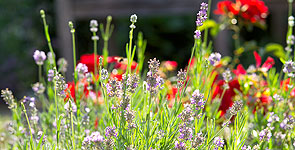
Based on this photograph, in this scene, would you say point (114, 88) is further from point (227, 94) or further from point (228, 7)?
point (228, 7)

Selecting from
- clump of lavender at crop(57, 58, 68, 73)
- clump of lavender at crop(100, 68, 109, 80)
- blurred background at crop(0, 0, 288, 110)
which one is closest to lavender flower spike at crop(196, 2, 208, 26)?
clump of lavender at crop(100, 68, 109, 80)

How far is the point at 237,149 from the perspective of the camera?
0.85 metres

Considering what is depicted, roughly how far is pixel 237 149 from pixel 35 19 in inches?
200

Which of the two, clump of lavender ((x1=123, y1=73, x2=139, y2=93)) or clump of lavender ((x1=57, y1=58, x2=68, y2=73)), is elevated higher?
clump of lavender ((x1=57, y1=58, x2=68, y2=73))

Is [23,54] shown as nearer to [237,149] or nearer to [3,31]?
[3,31]

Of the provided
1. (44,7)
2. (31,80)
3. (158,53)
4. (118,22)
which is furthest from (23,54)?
(158,53)

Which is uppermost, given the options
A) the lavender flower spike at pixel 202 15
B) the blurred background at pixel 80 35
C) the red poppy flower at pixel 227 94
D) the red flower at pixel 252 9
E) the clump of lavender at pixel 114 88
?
the blurred background at pixel 80 35

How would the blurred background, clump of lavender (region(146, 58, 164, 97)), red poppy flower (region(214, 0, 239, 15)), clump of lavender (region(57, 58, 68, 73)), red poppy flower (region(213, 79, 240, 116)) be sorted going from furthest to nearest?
the blurred background < red poppy flower (region(214, 0, 239, 15)) < red poppy flower (region(213, 79, 240, 116)) < clump of lavender (region(57, 58, 68, 73)) < clump of lavender (region(146, 58, 164, 97))

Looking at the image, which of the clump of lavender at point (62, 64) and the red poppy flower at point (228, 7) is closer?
the clump of lavender at point (62, 64)

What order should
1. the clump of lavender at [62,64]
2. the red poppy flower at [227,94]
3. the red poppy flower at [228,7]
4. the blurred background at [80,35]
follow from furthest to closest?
the blurred background at [80,35] → the red poppy flower at [228,7] → the red poppy flower at [227,94] → the clump of lavender at [62,64]

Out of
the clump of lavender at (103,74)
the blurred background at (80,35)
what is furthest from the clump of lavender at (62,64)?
the blurred background at (80,35)

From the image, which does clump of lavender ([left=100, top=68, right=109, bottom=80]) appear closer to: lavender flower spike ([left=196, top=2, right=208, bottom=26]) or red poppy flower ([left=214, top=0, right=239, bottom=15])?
lavender flower spike ([left=196, top=2, right=208, bottom=26])

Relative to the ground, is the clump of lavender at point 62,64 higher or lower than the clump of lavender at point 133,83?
higher

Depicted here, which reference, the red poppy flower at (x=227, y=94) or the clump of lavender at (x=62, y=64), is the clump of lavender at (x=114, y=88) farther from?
the red poppy flower at (x=227, y=94)
